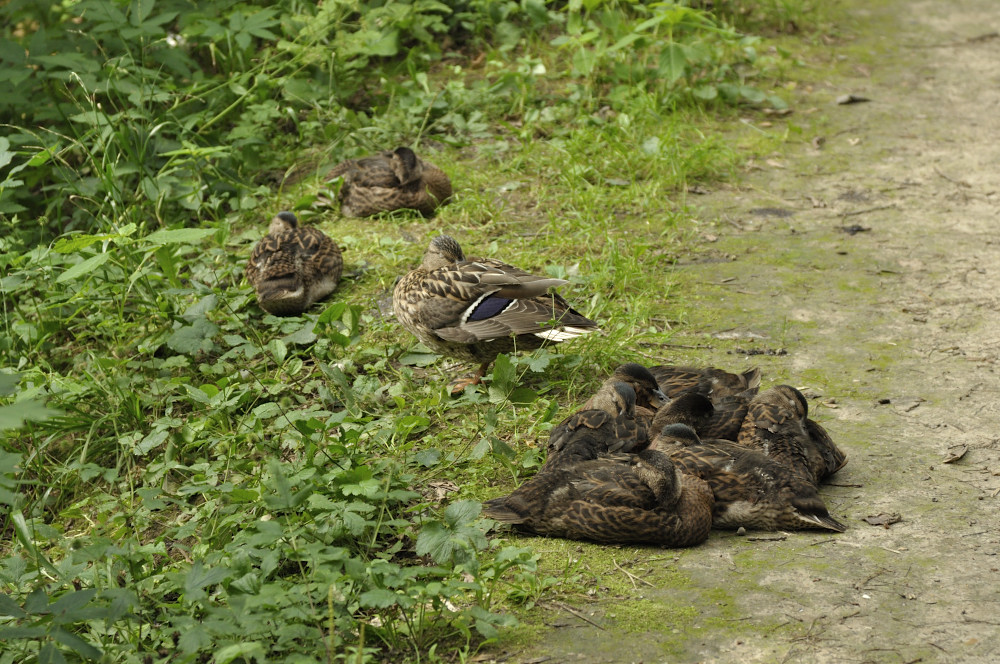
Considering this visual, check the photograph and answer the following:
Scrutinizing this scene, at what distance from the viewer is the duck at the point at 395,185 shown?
7832 mm

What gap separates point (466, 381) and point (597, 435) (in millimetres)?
1339

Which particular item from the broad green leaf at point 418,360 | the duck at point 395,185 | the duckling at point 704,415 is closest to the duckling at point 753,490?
A: the duckling at point 704,415

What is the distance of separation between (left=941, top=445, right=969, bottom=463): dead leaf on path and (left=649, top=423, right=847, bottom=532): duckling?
88 centimetres

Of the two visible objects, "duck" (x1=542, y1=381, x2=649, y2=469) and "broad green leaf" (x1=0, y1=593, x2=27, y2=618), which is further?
"duck" (x1=542, y1=381, x2=649, y2=469)

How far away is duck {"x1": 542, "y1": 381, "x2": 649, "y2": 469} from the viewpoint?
469 centimetres

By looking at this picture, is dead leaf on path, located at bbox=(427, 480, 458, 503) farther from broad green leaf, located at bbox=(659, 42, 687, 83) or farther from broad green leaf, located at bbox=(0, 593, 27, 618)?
broad green leaf, located at bbox=(659, 42, 687, 83)

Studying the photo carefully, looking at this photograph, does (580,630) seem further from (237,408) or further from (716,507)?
(237,408)

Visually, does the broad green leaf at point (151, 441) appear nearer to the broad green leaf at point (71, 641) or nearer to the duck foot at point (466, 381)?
the duck foot at point (466, 381)

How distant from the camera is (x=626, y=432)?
4.85 m

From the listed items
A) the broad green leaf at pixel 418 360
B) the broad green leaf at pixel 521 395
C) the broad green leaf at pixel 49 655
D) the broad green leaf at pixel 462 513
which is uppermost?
the broad green leaf at pixel 462 513

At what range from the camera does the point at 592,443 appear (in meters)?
4.72

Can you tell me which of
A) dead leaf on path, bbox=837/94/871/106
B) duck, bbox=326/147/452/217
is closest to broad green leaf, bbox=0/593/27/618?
duck, bbox=326/147/452/217

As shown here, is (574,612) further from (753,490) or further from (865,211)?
(865,211)

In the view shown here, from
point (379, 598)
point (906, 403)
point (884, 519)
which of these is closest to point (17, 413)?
point (379, 598)
